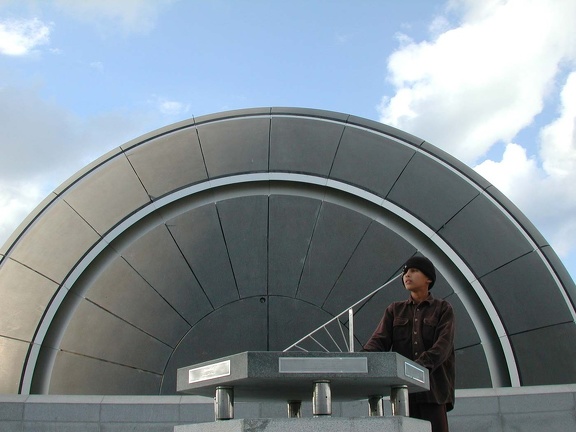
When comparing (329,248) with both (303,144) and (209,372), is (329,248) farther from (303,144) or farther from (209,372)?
(209,372)

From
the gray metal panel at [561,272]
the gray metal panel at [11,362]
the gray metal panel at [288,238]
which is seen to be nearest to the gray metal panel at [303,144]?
the gray metal panel at [288,238]

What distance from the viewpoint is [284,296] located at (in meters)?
11.7

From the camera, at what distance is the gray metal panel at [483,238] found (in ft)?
39.2

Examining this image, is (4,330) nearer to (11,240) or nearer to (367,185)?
(11,240)

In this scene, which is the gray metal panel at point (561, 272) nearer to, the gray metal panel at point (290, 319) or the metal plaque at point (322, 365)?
the gray metal panel at point (290, 319)

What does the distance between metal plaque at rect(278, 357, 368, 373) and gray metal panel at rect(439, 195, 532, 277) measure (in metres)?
8.09

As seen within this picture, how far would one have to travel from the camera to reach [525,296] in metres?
11.7

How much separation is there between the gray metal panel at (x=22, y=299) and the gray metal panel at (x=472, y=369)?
260 inches

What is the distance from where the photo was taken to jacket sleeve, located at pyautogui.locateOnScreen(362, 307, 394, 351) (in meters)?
5.45

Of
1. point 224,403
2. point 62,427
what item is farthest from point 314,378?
point 62,427

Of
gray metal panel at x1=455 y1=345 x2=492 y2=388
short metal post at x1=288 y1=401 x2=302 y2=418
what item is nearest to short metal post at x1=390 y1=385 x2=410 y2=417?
short metal post at x1=288 y1=401 x2=302 y2=418

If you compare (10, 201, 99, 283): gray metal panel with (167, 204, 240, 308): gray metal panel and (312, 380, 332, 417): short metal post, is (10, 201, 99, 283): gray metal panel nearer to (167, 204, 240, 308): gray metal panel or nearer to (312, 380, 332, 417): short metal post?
(167, 204, 240, 308): gray metal panel

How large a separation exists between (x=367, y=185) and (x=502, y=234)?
239 centimetres

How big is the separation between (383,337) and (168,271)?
6811 mm
